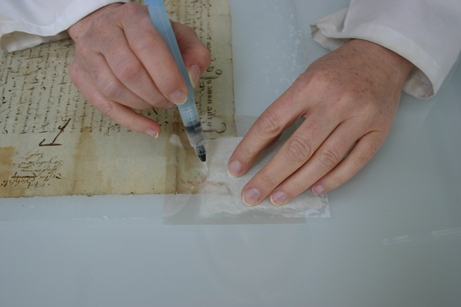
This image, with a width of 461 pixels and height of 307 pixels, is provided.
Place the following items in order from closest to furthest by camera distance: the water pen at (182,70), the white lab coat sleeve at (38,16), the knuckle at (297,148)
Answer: the water pen at (182,70)
the knuckle at (297,148)
the white lab coat sleeve at (38,16)

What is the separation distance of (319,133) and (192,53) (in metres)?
0.25

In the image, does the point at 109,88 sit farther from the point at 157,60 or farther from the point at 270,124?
the point at 270,124

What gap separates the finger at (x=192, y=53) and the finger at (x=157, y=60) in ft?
0.25

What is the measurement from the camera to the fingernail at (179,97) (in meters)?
0.60

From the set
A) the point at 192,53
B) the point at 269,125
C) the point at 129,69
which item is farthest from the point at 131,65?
the point at 269,125

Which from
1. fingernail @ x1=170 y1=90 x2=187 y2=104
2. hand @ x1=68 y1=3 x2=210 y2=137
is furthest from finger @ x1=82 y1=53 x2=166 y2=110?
fingernail @ x1=170 y1=90 x2=187 y2=104

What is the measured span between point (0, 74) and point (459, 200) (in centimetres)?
92

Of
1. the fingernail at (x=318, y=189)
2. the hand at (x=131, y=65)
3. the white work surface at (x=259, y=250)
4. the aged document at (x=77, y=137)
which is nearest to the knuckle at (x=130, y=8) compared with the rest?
the hand at (x=131, y=65)

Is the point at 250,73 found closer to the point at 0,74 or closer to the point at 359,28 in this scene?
the point at 359,28

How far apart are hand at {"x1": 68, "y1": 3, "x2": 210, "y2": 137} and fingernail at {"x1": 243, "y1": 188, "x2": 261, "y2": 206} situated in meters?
0.19

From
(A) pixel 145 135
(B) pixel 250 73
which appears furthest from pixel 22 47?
(B) pixel 250 73

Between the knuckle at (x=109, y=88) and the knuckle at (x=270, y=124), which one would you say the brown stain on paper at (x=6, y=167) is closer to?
the knuckle at (x=109, y=88)

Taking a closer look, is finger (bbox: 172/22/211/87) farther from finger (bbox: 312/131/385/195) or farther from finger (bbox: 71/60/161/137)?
finger (bbox: 312/131/385/195)

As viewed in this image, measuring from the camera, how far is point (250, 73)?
870mm
